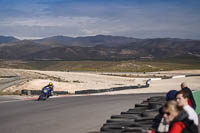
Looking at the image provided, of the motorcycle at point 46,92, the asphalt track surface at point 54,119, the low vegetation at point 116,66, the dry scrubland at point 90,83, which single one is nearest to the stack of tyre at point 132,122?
the asphalt track surface at point 54,119

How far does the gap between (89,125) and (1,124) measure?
3.41 meters

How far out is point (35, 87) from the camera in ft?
124

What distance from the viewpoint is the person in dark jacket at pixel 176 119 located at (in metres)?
5.39

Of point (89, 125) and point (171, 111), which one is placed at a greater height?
point (171, 111)

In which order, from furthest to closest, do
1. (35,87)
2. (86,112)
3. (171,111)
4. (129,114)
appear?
(35,87), (86,112), (129,114), (171,111)

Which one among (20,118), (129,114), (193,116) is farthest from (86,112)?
(193,116)

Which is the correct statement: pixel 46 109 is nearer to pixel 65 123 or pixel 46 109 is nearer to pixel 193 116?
pixel 65 123

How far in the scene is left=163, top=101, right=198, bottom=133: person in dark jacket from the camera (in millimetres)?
5387

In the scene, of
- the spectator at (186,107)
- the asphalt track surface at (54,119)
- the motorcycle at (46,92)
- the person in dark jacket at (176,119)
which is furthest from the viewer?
the motorcycle at (46,92)

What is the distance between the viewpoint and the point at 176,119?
5.57m

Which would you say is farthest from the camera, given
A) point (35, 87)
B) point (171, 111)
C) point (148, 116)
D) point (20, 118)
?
point (35, 87)

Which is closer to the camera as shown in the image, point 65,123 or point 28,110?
point 65,123

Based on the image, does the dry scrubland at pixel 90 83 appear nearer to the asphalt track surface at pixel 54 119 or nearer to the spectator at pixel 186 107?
the asphalt track surface at pixel 54 119

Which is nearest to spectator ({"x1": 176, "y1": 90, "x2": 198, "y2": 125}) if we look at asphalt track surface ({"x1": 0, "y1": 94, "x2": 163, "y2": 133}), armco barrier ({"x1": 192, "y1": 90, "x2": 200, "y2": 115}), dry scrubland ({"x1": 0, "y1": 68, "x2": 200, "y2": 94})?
asphalt track surface ({"x1": 0, "y1": 94, "x2": 163, "y2": 133})
